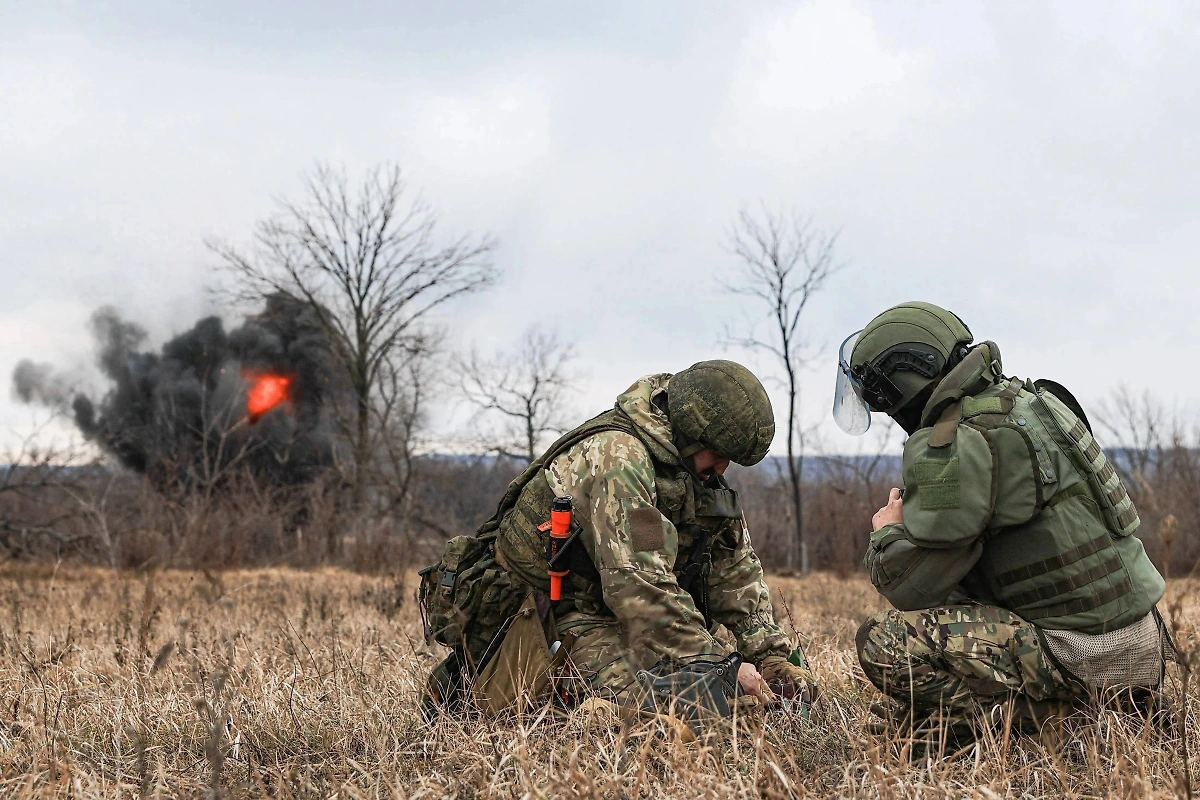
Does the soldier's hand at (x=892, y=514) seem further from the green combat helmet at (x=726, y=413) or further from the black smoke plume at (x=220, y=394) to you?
the black smoke plume at (x=220, y=394)

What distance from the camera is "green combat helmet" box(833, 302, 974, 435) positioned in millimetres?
3633

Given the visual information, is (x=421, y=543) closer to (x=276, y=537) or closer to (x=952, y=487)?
(x=276, y=537)

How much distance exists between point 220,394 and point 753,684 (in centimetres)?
3050

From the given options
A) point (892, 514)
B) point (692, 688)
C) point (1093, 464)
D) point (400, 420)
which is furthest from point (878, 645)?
point (400, 420)

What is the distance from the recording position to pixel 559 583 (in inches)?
161

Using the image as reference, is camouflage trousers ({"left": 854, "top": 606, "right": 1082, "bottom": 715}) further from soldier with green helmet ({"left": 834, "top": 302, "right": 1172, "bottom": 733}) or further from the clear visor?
the clear visor

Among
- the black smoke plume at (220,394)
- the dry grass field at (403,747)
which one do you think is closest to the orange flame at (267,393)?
the black smoke plume at (220,394)

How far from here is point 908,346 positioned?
365cm

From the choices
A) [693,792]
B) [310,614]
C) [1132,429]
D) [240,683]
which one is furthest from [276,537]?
[1132,429]

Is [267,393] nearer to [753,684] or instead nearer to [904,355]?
[753,684]

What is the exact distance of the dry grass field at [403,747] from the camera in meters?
2.92

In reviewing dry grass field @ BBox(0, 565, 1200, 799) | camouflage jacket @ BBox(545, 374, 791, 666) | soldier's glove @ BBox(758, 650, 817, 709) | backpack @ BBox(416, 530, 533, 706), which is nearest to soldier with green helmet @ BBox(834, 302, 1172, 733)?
dry grass field @ BBox(0, 565, 1200, 799)

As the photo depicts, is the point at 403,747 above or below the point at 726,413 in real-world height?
below

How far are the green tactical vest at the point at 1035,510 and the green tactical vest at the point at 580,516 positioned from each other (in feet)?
3.52
